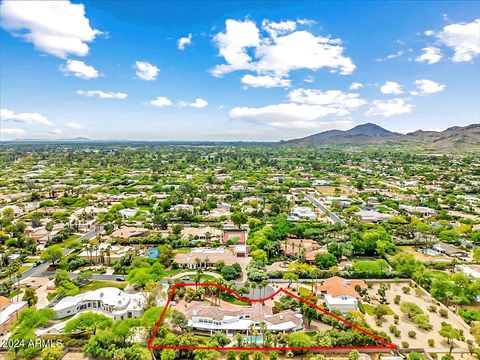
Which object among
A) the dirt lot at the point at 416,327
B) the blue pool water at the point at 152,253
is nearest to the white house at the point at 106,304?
the blue pool water at the point at 152,253

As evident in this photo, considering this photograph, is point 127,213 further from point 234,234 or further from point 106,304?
point 106,304

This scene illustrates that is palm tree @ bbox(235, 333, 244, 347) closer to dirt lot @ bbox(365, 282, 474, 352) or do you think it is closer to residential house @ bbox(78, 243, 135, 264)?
dirt lot @ bbox(365, 282, 474, 352)

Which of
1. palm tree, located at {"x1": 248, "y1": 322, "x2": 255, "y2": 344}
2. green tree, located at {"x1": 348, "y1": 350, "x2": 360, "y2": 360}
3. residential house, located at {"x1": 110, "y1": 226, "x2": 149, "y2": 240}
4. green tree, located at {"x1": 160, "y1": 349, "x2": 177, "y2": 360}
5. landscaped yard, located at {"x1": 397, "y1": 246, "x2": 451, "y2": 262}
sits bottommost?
landscaped yard, located at {"x1": 397, "y1": 246, "x2": 451, "y2": 262}

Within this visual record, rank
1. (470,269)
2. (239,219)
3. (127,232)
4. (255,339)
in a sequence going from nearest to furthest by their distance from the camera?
(255,339) < (470,269) < (127,232) < (239,219)

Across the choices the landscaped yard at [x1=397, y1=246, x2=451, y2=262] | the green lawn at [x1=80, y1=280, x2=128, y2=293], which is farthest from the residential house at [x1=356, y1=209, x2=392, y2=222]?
the green lawn at [x1=80, y1=280, x2=128, y2=293]

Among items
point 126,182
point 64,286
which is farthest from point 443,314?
point 126,182

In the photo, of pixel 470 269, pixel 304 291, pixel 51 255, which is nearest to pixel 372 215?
pixel 470 269
